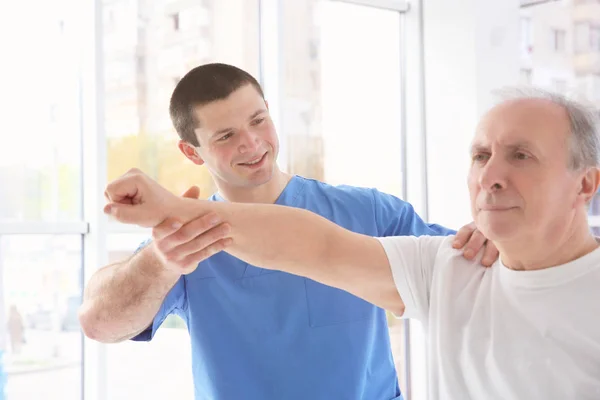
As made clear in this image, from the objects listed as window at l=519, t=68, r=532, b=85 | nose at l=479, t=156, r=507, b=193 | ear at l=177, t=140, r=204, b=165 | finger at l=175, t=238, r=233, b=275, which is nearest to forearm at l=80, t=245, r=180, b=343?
finger at l=175, t=238, r=233, b=275

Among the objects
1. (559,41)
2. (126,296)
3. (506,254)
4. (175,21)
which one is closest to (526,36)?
(559,41)

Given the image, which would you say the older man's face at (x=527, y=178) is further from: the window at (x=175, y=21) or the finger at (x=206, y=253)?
the window at (x=175, y=21)

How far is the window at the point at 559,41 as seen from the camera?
3.61 m

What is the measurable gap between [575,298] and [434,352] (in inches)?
10.9

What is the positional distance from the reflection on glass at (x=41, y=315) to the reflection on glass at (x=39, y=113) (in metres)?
0.11

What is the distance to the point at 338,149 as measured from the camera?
12.4 ft

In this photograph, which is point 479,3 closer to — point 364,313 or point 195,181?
point 195,181

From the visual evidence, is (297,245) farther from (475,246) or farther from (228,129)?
(228,129)

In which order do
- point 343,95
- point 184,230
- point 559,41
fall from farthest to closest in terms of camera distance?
point 343,95 < point 559,41 < point 184,230

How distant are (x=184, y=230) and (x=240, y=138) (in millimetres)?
460

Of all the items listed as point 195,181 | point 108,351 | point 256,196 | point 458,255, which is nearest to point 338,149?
point 195,181

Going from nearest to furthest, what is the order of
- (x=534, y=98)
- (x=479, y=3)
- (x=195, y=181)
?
1. (x=534, y=98)
2. (x=195, y=181)
3. (x=479, y=3)

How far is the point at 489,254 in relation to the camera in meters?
1.51

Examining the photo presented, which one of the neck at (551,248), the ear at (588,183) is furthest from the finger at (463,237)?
the ear at (588,183)
